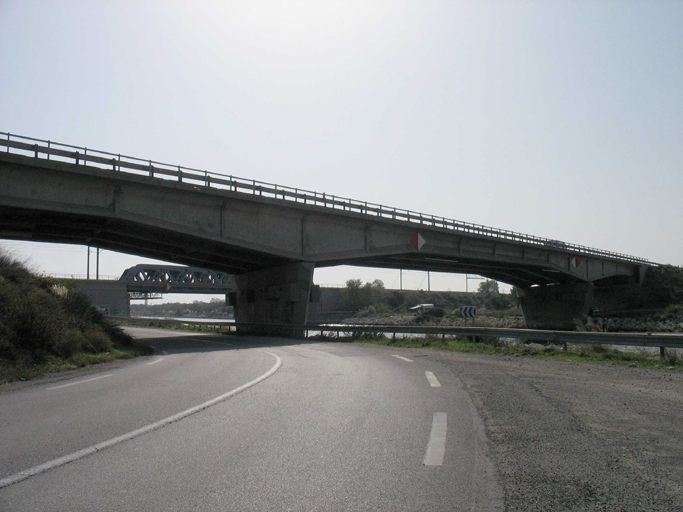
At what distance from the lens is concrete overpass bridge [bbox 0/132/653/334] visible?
79.6 feet

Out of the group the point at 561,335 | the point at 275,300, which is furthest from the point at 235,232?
the point at 561,335

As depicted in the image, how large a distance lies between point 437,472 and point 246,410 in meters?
3.58

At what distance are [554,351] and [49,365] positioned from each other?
50.5ft

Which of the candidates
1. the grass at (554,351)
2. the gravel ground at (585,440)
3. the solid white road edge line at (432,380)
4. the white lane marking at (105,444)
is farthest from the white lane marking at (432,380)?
the grass at (554,351)

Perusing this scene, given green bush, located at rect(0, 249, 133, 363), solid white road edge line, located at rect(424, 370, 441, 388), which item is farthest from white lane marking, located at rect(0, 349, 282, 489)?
green bush, located at rect(0, 249, 133, 363)

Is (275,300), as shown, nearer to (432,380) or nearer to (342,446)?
(432,380)

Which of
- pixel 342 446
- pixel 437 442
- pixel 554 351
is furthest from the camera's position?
pixel 554 351

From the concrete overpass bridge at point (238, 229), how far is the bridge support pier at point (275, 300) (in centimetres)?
8

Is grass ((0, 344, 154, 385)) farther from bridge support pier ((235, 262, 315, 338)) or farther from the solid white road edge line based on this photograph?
bridge support pier ((235, 262, 315, 338))

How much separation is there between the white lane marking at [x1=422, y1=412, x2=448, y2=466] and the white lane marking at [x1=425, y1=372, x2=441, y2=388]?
3.04 metres

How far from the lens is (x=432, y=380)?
1062cm

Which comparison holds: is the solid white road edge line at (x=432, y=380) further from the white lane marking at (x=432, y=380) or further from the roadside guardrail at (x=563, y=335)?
the roadside guardrail at (x=563, y=335)

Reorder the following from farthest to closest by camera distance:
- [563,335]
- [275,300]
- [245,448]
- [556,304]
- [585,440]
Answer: [556,304]
[275,300]
[563,335]
[585,440]
[245,448]

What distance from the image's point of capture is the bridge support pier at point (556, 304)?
59000 millimetres
